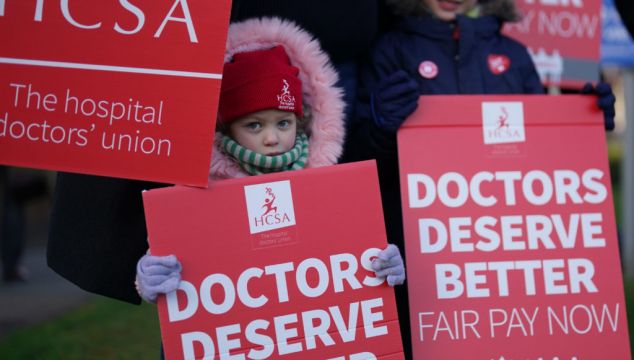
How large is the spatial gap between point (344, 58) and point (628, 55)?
284 centimetres

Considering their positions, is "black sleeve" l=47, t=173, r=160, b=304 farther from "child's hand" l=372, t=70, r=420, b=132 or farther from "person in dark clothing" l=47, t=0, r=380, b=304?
"child's hand" l=372, t=70, r=420, b=132

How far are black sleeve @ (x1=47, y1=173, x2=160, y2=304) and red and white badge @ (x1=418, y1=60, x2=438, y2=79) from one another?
95 centimetres

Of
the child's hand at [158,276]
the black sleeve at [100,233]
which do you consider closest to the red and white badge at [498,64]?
the black sleeve at [100,233]

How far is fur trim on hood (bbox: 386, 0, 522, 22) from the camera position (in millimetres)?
2875

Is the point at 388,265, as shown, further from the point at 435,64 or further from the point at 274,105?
the point at 435,64

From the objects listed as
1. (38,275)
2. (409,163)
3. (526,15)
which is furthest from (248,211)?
(38,275)

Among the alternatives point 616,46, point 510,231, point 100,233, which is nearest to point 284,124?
point 100,233

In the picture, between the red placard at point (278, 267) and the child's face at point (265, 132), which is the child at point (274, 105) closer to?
the child's face at point (265, 132)

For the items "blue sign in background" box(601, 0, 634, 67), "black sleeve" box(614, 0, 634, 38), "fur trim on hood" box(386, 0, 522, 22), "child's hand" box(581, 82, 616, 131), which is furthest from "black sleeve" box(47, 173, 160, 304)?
"blue sign in background" box(601, 0, 634, 67)

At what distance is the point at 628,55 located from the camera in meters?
5.04

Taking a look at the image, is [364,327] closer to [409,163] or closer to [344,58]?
[409,163]

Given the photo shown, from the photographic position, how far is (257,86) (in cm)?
239

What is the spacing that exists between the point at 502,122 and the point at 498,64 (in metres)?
0.43

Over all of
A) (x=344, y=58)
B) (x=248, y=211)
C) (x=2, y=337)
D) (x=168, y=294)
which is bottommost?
(x=2, y=337)
